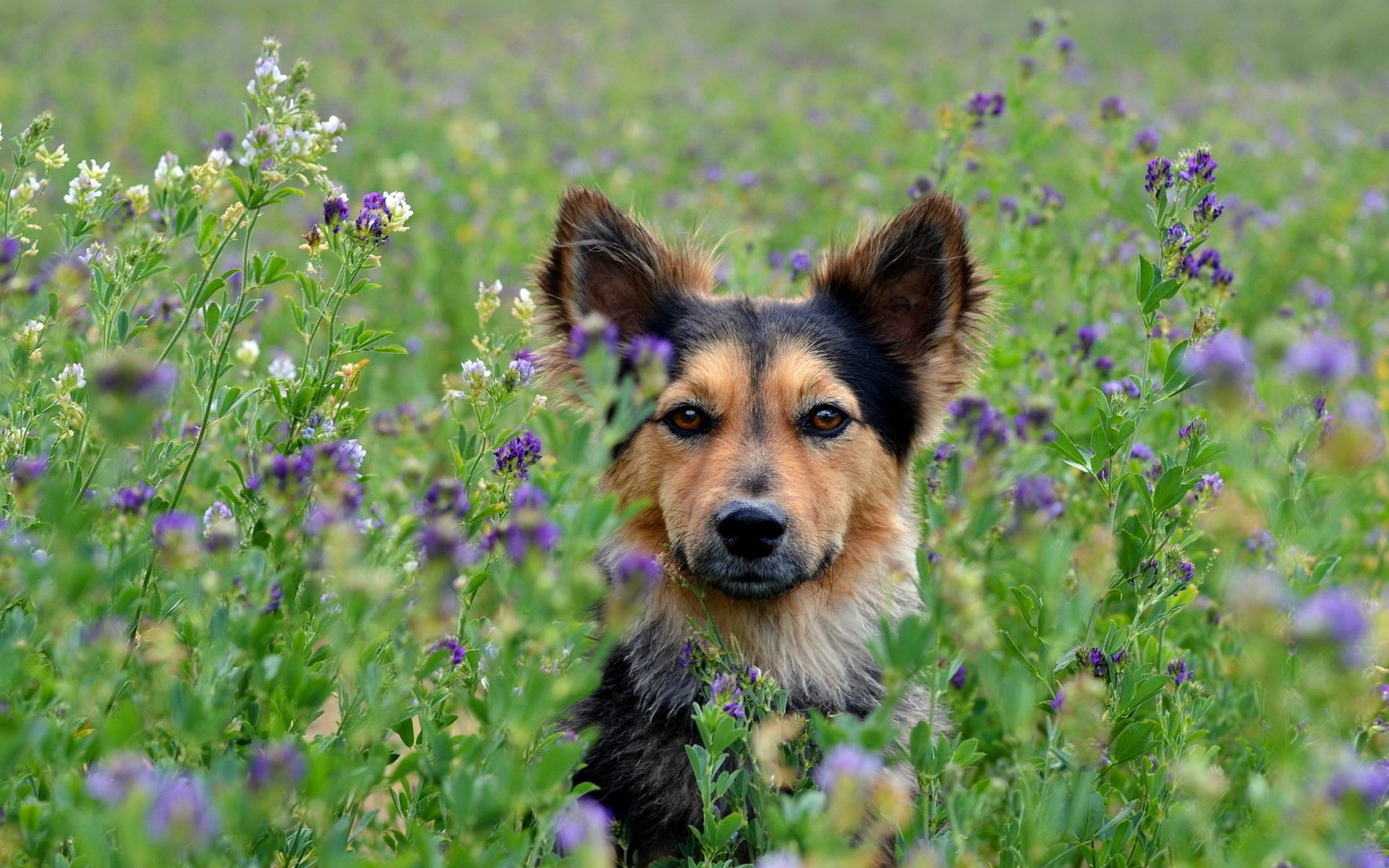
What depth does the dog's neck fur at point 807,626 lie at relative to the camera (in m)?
3.84

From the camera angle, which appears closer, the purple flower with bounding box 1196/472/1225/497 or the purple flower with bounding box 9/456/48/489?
Result: the purple flower with bounding box 9/456/48/489

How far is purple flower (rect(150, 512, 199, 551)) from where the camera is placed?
196 centimetres

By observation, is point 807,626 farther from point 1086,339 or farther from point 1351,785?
point 1351,785

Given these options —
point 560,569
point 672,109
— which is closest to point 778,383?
point 560,569

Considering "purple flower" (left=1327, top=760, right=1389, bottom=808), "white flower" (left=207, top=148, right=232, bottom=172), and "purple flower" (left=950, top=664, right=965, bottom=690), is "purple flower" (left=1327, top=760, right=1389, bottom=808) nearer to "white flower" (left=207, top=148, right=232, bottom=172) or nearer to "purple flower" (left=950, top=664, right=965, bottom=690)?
"purple flower" (left=950, top=664, right=965, bottom=690)

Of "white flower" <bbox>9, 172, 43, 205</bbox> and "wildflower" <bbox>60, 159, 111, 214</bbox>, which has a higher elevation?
"white flower" <bbox>9, 172, 43, 205</bbox>

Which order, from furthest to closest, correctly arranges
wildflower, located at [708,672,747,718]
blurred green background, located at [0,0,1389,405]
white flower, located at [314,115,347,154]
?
blurred green background, located at [0,0,1389,405] < white flower, located at [314,115,347,154] < wildflower, located at [708,672,747,718]

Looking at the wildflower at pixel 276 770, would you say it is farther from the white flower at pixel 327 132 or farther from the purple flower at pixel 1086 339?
the purple flower at pixel 1086 339

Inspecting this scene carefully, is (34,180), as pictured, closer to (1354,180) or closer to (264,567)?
(264,567)

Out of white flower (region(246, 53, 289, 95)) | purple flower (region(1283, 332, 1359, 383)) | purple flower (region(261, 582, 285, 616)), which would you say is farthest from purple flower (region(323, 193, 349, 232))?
purple flower (region(1283, 332, 1359, 383))

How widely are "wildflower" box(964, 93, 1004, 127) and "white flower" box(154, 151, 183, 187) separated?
10.8 ft

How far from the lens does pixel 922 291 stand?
4.34 metres

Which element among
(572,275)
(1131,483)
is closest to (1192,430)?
(1131,483)

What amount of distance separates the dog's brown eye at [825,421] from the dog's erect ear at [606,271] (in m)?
Answer: 0.74
